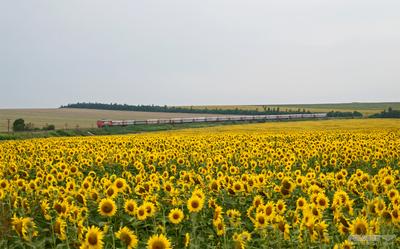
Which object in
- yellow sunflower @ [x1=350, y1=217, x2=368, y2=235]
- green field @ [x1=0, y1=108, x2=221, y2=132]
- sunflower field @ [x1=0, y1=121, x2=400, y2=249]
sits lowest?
green field @ [x1=0, y1=108, x2=221, y2=132]

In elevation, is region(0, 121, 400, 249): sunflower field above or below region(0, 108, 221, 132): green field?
above

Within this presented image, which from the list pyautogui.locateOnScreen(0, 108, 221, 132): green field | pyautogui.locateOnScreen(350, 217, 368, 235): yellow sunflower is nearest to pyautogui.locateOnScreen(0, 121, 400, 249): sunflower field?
pyautogui.locateOnScreen(350, 217, 368, 235): yellow sunflower

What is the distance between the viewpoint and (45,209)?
639 cm

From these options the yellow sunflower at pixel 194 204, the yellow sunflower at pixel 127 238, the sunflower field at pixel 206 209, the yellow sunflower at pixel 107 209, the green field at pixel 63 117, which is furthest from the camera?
the green field at pixel 63 117

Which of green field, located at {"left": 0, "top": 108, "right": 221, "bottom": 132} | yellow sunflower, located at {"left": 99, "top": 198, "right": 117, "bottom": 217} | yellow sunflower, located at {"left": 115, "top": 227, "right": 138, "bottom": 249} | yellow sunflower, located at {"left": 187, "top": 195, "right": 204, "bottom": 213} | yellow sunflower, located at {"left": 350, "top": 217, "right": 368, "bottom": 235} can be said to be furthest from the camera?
green field, located at {"left": 0, "top": 108, "right": 221, "bottom": 132}

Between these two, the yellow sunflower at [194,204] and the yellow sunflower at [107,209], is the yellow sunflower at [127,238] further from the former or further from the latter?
the yellow sunflower at [194,204]

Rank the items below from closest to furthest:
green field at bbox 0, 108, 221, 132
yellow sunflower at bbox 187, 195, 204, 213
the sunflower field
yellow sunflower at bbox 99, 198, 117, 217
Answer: the sunflower field, yellow sunflower at bbox 99, 198, 117, 217, yellow sunflower at bbox 187, 195, 204, 213, green field at bbox 0, 108, 221, 132

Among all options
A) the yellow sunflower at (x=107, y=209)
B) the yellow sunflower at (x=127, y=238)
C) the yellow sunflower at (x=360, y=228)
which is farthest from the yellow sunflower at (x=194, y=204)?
the yellow sunflower at (x=360, y=228)

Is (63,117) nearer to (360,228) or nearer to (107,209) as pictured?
(107,209)

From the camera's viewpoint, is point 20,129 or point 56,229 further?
point 20,129

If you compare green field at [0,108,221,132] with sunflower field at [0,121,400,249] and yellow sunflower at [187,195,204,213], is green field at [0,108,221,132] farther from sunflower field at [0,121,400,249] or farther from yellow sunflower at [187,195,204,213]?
yellow sunflower at [187,195,204,213]

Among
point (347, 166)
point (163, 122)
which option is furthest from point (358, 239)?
point (163, 122)

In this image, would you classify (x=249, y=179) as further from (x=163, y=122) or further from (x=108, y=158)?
(x=163, y=122)

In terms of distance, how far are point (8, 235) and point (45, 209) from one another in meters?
0.63
